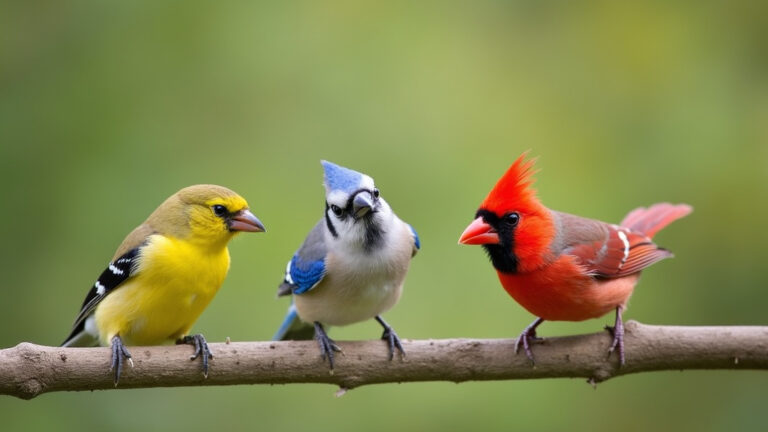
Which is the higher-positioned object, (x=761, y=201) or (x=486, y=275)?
(x=761, y=201)

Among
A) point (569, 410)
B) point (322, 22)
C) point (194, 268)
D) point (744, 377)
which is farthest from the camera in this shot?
point (322, 22)

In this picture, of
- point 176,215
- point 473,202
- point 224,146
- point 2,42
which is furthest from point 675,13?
point 2,42

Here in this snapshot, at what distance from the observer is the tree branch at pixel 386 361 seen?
11.5 ft

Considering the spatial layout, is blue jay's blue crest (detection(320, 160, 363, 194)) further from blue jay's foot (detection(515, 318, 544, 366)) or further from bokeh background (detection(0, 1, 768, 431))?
bokeh background (detection(0, 1, 768, 431))

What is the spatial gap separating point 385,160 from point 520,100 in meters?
1.07

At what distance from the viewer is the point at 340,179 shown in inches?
140

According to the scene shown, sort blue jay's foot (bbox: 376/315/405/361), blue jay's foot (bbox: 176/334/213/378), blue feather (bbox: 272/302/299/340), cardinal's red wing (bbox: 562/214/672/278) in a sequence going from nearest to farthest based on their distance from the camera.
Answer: blue jay's foot (bbox: 176/334/213/378), blue jay's foot (bbox: 376/315/405/361), cardinal's red wing (bbox: 562/214/672/278), blue feather (bbox: 272/302/299/340)

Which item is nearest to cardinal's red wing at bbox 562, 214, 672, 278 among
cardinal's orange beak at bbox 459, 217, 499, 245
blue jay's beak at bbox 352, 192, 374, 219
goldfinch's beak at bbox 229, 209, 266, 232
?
cardinal's orange beak at bbox 459, 217, 499, 245

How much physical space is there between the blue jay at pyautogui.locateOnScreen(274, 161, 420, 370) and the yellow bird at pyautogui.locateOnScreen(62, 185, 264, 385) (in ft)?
1.27

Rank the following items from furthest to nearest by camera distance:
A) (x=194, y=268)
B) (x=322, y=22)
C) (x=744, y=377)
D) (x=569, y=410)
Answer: (x=322, y=22) → (x=744, y=377) → (x=569, y=410) → (x=194, y=268)

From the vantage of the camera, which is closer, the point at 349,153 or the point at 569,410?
the point at 569,410

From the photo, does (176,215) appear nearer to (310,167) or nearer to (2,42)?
(310,167)

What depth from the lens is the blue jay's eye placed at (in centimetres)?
389

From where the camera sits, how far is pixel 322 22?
6.31m
